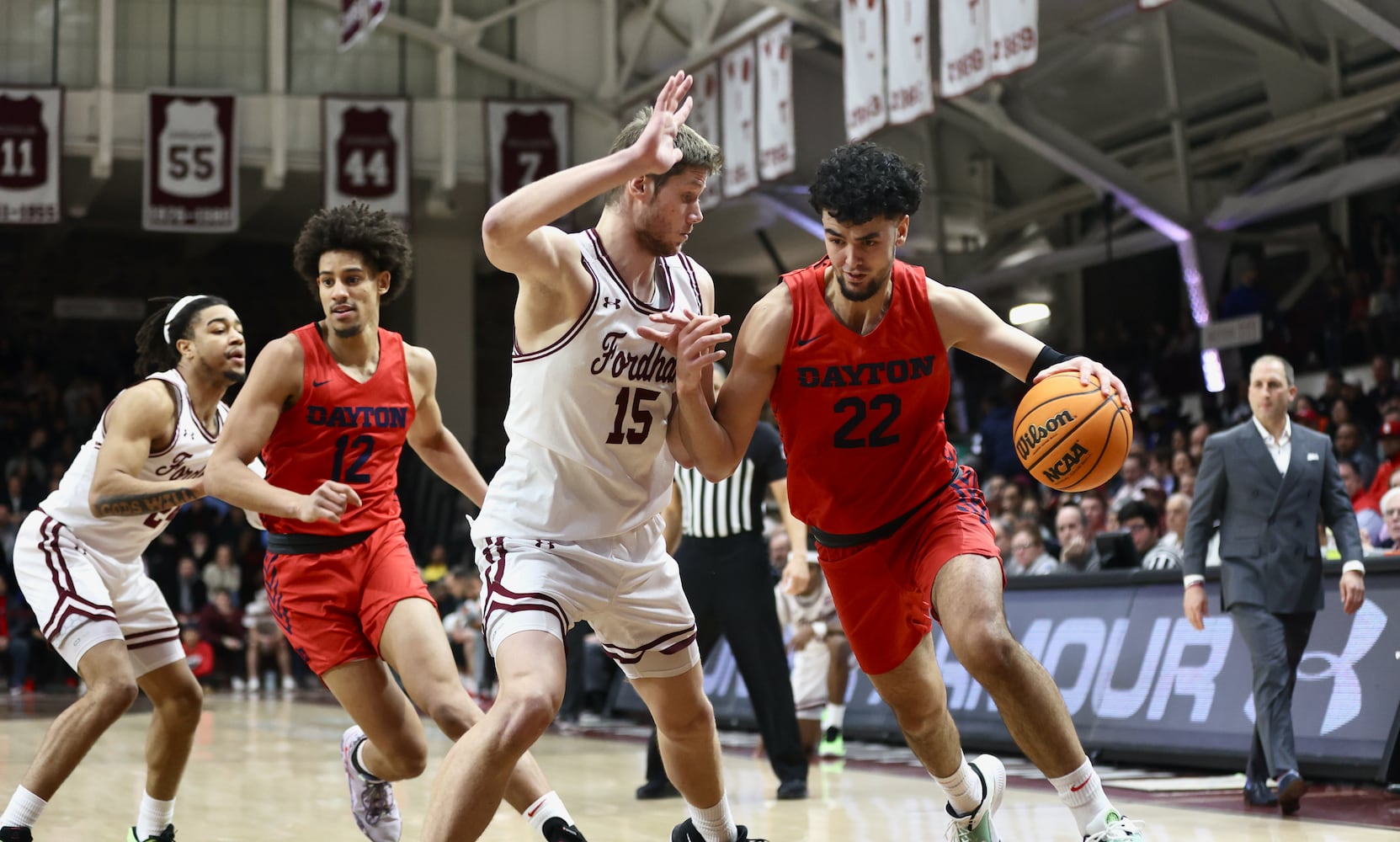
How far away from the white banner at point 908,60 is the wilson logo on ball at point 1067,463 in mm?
9778

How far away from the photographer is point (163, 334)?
19.7 feet

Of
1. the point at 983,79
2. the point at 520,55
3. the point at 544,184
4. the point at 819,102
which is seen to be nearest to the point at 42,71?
the point at 520,55

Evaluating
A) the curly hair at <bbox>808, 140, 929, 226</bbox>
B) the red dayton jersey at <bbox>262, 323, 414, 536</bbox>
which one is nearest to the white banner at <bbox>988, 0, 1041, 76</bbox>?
the curly hair at <bbox>808, 140, 929, 226</bbox>

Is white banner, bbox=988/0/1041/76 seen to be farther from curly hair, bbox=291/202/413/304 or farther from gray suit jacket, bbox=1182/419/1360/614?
curly hair, bbox=291/202/413/304

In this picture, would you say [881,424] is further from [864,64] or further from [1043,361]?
[864,64]

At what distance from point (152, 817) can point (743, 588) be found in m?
2.85

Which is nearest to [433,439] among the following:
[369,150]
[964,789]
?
[964,789]

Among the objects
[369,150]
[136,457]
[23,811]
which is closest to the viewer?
[23,811]

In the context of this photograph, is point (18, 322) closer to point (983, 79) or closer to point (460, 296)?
point (460, 296)

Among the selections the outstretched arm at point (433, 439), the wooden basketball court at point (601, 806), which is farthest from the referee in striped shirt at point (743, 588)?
the outstretched arm at point (433, 439)

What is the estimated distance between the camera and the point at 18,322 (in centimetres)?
2589

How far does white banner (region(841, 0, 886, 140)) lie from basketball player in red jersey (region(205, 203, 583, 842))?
9790 millimetres

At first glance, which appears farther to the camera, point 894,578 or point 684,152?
point 894,578

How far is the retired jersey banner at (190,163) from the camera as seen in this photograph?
1977 centimetres
